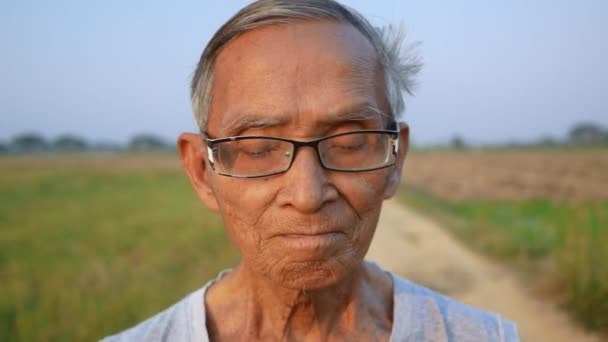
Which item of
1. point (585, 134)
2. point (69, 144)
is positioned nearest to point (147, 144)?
point (69, 144)

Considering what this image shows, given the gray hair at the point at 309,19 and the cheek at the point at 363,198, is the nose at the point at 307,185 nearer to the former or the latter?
the cheek at the point at 363,198

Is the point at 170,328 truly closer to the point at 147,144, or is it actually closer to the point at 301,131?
the point at 301,131

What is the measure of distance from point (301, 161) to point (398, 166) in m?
0.52

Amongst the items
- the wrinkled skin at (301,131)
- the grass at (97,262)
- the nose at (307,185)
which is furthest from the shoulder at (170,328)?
the grass at (97,262)

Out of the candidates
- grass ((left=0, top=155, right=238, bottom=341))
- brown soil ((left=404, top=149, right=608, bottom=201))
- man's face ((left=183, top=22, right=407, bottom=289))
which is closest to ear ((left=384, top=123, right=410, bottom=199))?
man's face ((left=183, top=22, right=407, bottom=289))

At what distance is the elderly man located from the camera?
144 cm

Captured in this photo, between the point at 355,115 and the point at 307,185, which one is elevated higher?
the point at 355,115

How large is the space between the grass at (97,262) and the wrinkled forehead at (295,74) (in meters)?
4.78

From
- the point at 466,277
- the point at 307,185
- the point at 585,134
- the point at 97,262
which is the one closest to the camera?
the point at 307,185

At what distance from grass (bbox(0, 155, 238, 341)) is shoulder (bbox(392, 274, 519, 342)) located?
181 inches

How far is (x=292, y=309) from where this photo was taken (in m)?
1.75

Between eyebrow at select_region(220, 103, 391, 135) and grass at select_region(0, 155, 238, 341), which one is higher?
eyebrow at select_region(220, 103, 391, 135)

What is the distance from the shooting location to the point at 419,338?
5.46 ft

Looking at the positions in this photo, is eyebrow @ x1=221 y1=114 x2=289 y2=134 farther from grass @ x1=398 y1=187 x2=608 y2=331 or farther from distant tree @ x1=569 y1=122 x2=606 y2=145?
distant tree @ x1=569 y1=122 x2=606 y2=145
